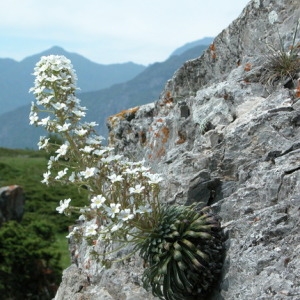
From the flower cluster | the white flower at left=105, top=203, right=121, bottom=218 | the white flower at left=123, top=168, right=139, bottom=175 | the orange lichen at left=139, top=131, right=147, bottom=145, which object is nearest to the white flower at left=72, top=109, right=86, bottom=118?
the flower cluster

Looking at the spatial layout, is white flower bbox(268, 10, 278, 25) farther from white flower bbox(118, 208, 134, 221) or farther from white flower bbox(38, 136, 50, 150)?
white flower bbox(118, 208, 134, 221)

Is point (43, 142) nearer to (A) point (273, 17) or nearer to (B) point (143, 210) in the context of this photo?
(B) point (143, 210)

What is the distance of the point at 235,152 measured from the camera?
7.73 meters

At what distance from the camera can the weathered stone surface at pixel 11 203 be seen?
33.9 meters

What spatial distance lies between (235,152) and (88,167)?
2.08 m

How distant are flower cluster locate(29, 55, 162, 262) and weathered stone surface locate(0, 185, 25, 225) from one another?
27.3 meters

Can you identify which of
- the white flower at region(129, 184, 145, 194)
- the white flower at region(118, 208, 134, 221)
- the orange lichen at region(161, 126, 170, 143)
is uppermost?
the orange lichen at region(161, 126, 170, 143)

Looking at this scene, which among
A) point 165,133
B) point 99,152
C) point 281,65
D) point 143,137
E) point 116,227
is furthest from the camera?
point 143,137

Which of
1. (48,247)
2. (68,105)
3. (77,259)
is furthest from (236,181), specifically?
(48,247)

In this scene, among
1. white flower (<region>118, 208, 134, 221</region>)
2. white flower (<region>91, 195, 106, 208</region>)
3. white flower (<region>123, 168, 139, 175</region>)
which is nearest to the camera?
white flower (<region>91, 195, 106, 208</region>)

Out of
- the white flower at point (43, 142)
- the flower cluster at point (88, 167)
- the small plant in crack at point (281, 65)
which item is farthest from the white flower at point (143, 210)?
the small plant in crack at point (281, 65)

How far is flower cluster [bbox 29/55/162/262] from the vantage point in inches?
267

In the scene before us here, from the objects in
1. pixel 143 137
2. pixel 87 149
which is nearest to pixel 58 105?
pixel 87 149

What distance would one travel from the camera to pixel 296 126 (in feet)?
24.3
